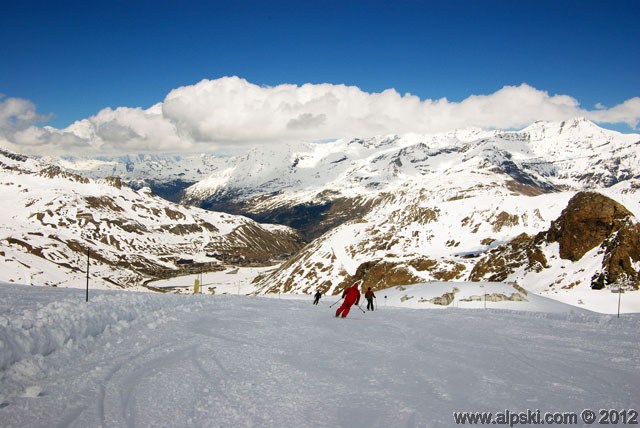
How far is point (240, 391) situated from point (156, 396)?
1648mm

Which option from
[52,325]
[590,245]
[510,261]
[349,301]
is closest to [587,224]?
[590,245]

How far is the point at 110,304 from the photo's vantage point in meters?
17.5

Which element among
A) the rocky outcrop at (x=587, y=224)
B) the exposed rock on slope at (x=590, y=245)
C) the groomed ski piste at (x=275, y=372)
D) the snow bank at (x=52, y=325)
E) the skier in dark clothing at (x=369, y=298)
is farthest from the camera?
the rocky outcrop at (x=587, y=224)

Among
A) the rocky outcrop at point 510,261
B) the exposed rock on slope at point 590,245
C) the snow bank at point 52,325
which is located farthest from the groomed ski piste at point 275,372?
the rocky outcrop at point 510,261

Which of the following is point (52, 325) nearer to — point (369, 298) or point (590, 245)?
point (369, 298)

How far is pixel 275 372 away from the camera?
11.1 meters

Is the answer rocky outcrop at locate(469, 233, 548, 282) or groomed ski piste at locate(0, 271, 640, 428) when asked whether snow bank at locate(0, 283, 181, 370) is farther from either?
rocky outcrop at locate(469, 233, 548, 282)

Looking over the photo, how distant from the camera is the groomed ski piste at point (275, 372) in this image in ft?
27.3

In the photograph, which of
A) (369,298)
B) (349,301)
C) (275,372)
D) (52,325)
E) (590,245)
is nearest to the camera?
(275,372)

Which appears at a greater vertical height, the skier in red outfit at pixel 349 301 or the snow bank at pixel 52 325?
the snow bank at pixel 52 325

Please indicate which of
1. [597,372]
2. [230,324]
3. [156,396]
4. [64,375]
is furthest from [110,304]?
[597,372]

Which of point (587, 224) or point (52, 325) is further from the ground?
point (587, 224)

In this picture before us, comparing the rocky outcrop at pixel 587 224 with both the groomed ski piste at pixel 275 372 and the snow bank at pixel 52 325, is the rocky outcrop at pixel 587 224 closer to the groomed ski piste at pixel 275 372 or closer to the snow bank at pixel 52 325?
the groomed ski piste at pixel 275 372

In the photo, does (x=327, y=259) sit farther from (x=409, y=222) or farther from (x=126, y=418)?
(x=126, y=418)
